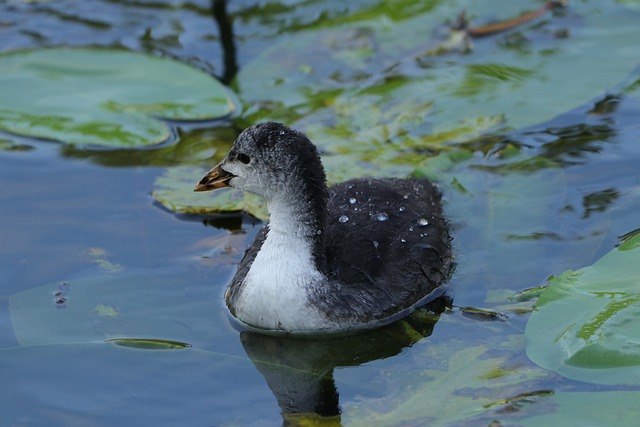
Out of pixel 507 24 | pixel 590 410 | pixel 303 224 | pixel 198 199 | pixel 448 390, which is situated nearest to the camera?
pixel 590 410

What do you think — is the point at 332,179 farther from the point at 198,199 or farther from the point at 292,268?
the point at 292,268

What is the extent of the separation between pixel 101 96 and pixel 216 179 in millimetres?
2408

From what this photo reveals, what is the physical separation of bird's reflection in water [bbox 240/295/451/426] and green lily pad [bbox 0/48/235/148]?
252cm

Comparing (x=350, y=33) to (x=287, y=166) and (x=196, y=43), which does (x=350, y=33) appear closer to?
(x=196, y=43)

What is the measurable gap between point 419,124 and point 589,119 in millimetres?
1318

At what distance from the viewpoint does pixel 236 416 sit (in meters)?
5.59

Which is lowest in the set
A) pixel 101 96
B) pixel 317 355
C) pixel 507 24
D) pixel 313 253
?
pixel 317 355

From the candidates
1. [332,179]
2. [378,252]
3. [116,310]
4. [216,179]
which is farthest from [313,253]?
[332,179]

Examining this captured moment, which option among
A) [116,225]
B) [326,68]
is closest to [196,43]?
[326,68]

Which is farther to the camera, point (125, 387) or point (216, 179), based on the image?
point (216, 179)

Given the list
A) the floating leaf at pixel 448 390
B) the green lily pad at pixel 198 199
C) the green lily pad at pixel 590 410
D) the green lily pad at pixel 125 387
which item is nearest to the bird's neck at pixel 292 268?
the green lily pad at pixel 125 387

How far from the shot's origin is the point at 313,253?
6191 mm

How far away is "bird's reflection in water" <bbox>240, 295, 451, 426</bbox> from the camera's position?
5.79 m

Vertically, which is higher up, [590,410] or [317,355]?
[590,410]
